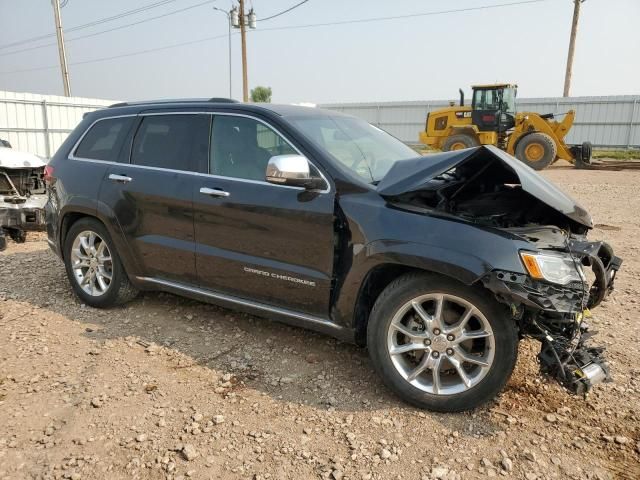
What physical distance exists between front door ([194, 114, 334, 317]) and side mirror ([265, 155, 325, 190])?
8 centimetres

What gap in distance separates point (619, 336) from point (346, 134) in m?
2.66

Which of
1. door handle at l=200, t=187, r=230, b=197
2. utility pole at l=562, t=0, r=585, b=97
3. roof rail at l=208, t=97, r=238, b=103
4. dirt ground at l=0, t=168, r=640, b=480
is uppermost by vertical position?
utility pole at l=562, t=0, r=585, b=97

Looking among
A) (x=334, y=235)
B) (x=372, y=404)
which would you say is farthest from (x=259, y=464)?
(x=334, y=235)

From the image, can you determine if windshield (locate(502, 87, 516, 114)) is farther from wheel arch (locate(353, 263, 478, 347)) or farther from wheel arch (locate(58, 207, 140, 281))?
wheel arch (locate(353, 263, 478, 347))

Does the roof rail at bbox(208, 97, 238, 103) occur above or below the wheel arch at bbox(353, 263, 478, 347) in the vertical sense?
above

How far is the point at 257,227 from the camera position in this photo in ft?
11.8

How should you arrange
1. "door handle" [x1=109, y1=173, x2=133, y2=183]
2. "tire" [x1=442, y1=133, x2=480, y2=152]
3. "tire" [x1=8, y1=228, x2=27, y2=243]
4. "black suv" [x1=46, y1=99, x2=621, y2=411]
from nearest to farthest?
"black suv" [x1=46, y1=99, x2=621, y2=411] < "door handle" [x1=109, y1=173, x2=133, y2=183] < "tire" [x1=8, y1=228, x2=27, y2=243] < "tire" [x1=442, y1=133, x2=480, y2=152]

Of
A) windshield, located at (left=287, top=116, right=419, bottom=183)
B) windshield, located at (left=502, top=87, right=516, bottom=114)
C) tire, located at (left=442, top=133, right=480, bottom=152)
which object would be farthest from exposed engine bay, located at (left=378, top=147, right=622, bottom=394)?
windshield, located at (left=502, top=87, right=516, bottom=114)

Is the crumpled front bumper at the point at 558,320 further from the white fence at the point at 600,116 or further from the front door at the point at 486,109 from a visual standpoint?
the white fence at the point at 600,116

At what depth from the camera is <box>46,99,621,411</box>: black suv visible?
2.83m

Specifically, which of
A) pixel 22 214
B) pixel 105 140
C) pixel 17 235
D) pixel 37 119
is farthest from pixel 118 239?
pixel 37 119

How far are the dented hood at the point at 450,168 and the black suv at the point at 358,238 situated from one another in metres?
0.01

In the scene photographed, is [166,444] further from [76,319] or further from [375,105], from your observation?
[375,105]

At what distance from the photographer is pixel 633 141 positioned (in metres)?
25.8
